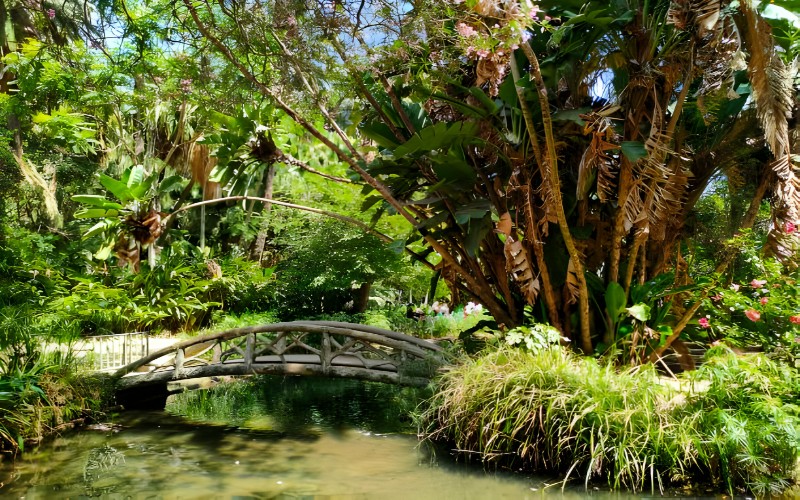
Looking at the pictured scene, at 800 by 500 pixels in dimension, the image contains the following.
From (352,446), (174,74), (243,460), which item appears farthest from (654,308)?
(174,74)

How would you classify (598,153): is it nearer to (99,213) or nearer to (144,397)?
(99,213)

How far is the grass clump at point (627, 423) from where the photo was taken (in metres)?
5.20

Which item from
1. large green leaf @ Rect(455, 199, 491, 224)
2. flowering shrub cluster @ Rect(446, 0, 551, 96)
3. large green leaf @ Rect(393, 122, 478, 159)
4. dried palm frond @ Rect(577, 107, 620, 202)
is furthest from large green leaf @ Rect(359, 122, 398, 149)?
dried palm frond @ Rect(577, 107, 620, 202)

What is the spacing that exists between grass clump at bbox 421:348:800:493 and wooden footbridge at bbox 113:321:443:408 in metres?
1.53

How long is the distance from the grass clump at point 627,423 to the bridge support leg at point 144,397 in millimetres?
5854

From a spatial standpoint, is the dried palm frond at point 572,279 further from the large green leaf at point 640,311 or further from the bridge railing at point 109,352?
the bridge railing at point 109,352

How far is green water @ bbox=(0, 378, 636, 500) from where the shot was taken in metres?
5.82

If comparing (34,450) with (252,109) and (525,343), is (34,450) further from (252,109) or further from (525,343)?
(525,343)

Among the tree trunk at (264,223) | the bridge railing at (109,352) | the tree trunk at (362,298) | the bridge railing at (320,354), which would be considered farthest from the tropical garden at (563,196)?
the tree trunk at (362,298)

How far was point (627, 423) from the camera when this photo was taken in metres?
5.58

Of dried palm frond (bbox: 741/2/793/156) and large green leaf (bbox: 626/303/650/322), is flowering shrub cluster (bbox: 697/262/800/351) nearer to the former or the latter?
large green leaf (bbox: 626/303/650/322)

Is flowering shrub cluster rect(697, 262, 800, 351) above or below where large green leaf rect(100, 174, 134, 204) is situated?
below

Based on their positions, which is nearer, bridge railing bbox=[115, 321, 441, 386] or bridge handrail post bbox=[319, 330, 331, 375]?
bridge railing bbox=[115, 321, 441, 386]

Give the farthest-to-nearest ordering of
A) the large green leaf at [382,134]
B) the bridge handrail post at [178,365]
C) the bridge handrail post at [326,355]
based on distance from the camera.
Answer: the bridge handrail post at [178,365], the bridge handrail post at [326,355], the large green leaf at [382,134]
